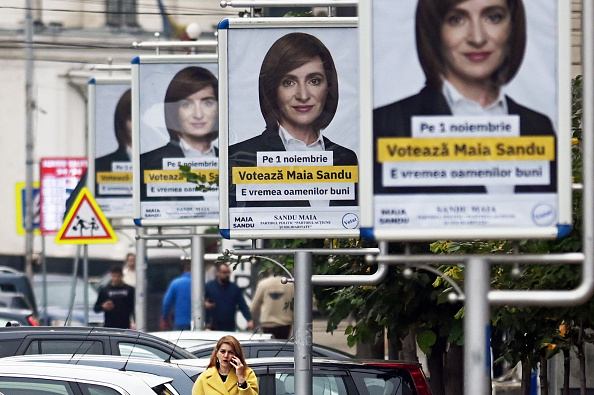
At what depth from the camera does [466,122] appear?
5.19 metres

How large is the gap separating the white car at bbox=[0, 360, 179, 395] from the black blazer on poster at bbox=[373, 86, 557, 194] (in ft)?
11.7

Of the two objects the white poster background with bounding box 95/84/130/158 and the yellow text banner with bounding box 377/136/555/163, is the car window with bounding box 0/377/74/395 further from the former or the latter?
the white poster background with bounding box 95/84/130/158

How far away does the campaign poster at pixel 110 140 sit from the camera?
1920 cm

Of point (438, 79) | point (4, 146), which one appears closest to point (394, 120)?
point (438, 79)

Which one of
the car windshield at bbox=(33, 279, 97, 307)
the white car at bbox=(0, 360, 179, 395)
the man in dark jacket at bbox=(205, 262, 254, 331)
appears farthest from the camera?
the car windshield at bbox=(33, 279, 97, 307)

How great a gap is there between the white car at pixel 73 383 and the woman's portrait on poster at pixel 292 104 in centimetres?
150

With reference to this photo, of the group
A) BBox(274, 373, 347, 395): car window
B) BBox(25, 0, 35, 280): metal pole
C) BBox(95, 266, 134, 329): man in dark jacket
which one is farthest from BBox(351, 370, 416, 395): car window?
BBox(25, 0, 35, 280): metal pole

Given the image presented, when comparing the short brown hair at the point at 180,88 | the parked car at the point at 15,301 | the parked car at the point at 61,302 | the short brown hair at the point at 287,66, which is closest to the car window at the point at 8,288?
the parked car at the point at 61,302

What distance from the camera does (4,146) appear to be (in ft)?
135

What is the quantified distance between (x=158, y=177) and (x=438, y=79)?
10.8 m

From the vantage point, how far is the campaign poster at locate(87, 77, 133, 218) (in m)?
19.2

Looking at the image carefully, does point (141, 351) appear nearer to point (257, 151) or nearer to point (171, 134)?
point (171, 134)

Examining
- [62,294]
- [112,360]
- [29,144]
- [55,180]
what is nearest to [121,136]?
[55,180]

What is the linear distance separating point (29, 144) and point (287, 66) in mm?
27946
